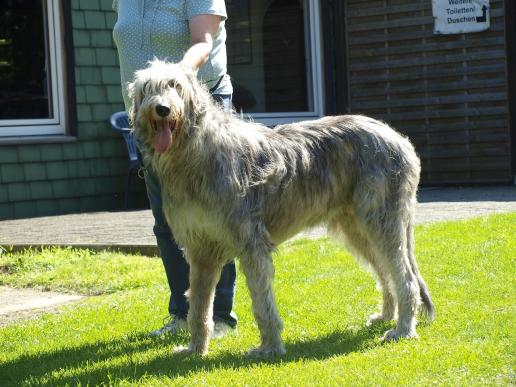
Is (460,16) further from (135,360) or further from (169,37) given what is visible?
(135,360)

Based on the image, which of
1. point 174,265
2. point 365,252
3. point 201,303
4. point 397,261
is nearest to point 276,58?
point 365,252

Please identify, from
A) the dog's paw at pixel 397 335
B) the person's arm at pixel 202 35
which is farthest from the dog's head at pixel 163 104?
the dog's paw at pixel 397 335

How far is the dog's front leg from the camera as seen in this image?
5.30 metres

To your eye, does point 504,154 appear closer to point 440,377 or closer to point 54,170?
point 54,170

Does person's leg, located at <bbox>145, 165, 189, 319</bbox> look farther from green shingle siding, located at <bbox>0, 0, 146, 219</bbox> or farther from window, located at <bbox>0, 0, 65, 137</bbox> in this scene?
window, located at <bbox>0, 0, 65, 137</bbox>

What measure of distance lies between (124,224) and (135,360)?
525cm

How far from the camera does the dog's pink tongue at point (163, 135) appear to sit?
15.3 ft

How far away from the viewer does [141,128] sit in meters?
4.73

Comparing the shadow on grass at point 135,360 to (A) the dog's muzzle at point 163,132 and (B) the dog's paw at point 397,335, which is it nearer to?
(B) the dog's paw at point 397,335

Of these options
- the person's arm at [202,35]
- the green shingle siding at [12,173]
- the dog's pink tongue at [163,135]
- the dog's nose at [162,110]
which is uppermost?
the person's arm at [202,35]

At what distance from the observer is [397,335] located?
536 cm

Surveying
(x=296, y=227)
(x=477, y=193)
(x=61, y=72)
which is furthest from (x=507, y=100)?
(x=296, y=227)

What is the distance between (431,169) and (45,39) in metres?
6.10

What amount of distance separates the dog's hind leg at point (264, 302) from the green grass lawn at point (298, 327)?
114 mm
